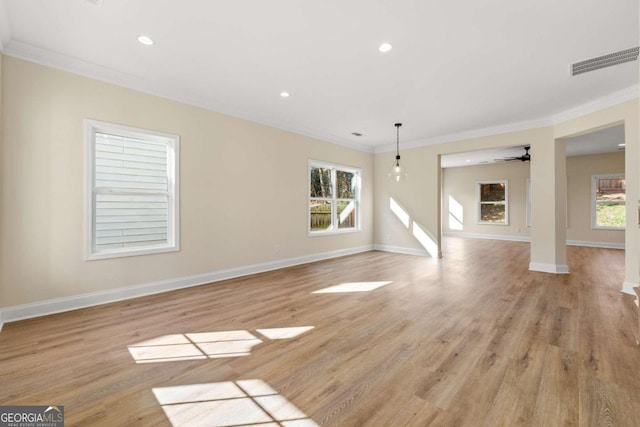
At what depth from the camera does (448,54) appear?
2.87 metres

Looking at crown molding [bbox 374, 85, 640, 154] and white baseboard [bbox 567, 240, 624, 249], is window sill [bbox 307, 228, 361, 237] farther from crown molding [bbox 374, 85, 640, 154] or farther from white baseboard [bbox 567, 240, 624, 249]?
white baseboard [bbox 567, 240, 624, 249]

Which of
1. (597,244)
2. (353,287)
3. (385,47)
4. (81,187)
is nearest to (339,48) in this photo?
(385,47)

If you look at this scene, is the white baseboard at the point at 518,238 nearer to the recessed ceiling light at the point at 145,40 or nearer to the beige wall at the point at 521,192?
the beige wall at the point at 521,192

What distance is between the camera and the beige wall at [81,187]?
2.79 metres

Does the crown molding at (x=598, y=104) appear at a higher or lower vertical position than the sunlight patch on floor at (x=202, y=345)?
higher

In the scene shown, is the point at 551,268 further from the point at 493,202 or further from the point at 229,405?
the point at 229,405

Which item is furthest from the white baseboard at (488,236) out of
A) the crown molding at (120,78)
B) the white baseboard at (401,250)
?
the crown molding at (120,78)

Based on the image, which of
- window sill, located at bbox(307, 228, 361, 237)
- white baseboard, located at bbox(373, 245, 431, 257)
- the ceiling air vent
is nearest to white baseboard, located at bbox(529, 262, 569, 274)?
white baseboard, located at bbox(373, 245, 431, 257)

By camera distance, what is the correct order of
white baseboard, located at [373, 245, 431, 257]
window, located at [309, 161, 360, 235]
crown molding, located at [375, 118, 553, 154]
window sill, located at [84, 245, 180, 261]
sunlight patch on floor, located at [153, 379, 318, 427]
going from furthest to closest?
white baseboard, located at [373, 245, 431, 257] → window, located at [309, 161, 360, 235] → crown molding, located at [375, 118, 553, 154] → window sill, located at [84, 245, 180, 261] → sunlight patch on floor, located at [153, 379, 318, 427]

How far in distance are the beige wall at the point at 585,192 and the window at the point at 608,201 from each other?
0.11m

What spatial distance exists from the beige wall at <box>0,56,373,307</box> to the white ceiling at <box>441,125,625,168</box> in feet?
16.2

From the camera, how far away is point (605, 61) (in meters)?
3.02

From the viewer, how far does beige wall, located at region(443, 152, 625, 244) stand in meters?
7.75

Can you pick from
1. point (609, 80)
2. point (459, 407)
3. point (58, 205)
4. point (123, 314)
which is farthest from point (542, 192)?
point (58, 205)
